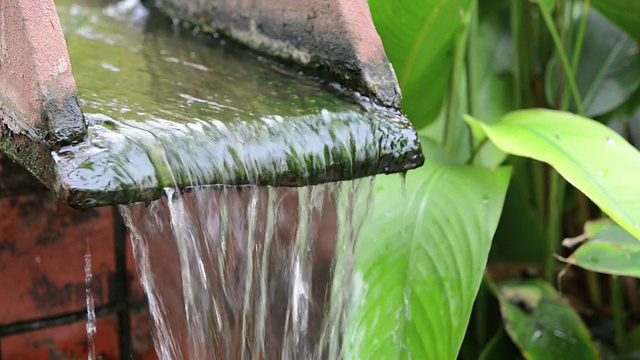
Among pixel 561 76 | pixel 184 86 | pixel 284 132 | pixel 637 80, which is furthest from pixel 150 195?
pixel 637 80

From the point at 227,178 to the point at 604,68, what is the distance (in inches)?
46.8

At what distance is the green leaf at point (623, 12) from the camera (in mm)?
1459

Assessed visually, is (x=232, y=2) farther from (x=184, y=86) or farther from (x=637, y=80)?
(x=637, y=80)

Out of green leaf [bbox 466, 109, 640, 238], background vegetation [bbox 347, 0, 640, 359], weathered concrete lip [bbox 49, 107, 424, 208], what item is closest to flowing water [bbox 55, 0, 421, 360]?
Result: weathered concrete lip [bbox 49, 107, 424, 208]

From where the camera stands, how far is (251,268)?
107 centimetres

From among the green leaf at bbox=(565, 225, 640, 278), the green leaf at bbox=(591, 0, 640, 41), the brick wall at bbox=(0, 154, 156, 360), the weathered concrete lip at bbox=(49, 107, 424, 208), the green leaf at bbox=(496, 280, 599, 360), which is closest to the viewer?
the weathered concrete lip at bbox=(49, 107, 424, 208)

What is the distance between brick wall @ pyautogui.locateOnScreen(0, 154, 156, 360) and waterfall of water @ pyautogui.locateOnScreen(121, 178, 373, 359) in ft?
0.35

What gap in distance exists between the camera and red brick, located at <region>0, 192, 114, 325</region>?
1.06m

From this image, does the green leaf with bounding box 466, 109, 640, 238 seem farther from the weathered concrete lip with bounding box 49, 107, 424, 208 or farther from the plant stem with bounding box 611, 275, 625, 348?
the plant stem with bounding box 611, 275, 625, 348

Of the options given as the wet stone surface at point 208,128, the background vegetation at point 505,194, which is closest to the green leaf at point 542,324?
the background vegetation at point 505,194

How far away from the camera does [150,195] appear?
0.73 metres

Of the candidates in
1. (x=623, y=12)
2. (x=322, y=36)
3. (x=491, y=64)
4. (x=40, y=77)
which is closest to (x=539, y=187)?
(x=491, y=64)

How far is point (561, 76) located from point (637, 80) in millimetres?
201

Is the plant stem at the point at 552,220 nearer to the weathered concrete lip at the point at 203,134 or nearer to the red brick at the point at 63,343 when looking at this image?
the weathered concrete lip at the point at 203,134
